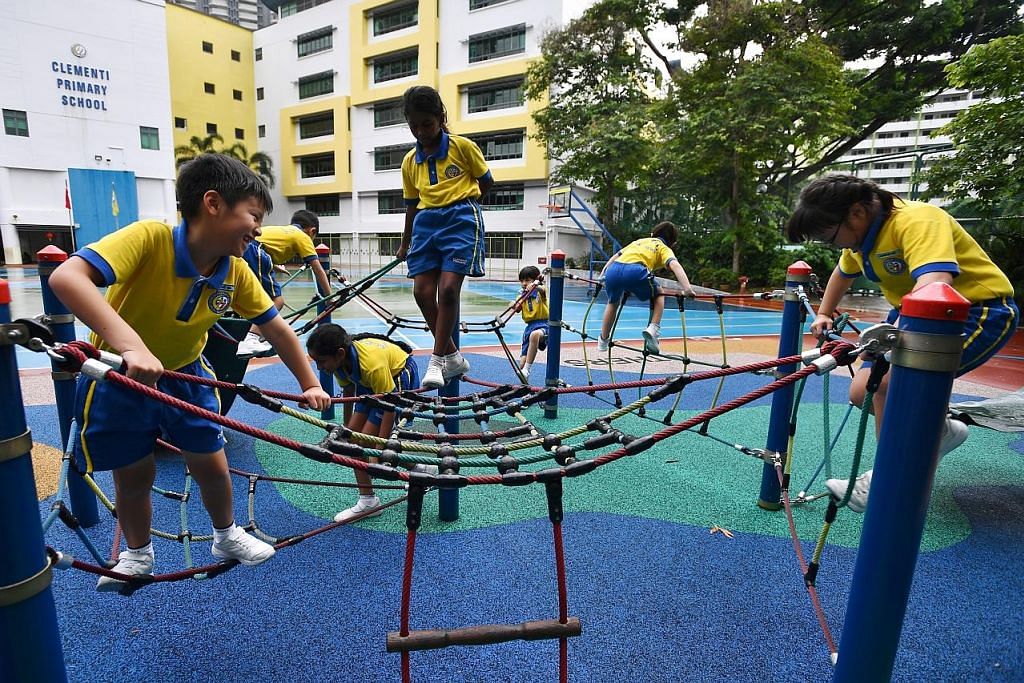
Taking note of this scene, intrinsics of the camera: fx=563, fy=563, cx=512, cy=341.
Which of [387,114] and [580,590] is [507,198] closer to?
[387,114]

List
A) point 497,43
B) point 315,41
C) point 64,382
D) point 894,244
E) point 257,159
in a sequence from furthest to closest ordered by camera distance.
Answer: point 257,159 < point 315,41 < point 497,43 < point 64,382 < point 894,244

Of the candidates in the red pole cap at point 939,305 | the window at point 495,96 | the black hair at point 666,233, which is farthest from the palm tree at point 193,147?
the red pole cap at point 939,305

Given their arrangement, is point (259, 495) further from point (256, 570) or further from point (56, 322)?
point (56, 322)

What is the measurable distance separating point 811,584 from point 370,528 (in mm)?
1681

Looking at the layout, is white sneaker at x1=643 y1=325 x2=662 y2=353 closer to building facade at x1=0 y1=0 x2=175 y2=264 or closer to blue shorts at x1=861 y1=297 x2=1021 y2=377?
blue shorts at x1=861 y1=297 x2=1021 y2=377

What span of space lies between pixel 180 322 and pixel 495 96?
22.1 meters

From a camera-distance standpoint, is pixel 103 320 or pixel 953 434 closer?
pixel 103 320

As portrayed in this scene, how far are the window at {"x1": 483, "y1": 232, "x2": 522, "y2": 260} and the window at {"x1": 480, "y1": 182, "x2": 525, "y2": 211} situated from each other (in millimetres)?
989

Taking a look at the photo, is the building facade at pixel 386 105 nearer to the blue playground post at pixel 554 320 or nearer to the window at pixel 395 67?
the window at pixel 395 67

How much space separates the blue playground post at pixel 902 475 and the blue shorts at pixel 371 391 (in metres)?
1.83

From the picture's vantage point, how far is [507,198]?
21.7 m

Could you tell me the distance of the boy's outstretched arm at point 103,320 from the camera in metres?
1.12

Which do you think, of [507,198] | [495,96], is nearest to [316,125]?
[495,96]

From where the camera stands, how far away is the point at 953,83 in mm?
7871
